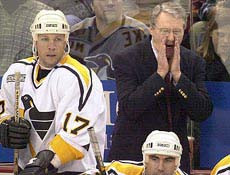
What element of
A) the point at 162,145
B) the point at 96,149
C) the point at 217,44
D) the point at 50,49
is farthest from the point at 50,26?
the point at 217,44

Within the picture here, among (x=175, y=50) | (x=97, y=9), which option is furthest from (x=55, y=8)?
(x=175, y=50)

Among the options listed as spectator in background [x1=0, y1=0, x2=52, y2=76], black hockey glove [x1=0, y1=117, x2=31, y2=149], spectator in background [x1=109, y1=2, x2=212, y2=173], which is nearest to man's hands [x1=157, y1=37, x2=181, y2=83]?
spectator in background [x1=109, y1=2, x2=212, y2=173]

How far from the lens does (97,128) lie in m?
5.36

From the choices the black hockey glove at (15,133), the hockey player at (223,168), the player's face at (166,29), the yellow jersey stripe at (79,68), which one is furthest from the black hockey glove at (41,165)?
the player's face at (166,29)

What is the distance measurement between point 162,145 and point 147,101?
0.39 metres

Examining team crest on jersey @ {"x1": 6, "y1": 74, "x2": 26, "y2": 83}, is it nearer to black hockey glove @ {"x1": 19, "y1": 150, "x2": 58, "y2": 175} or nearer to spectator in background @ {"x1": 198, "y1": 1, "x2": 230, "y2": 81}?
black hockey glove @ {"x1": 19, "y1": 150, "x2": 58, "y2": 175}

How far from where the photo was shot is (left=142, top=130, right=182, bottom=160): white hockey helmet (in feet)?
17.1

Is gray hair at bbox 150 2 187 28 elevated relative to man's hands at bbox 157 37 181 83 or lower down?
elevated

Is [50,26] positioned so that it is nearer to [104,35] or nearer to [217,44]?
[104,35]

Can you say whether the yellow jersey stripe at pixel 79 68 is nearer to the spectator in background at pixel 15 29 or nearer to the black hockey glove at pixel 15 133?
the black hockey glove at pixel 15 133

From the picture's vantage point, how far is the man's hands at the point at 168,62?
5.64m

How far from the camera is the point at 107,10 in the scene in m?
6.43

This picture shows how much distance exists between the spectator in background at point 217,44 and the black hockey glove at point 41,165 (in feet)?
5.00

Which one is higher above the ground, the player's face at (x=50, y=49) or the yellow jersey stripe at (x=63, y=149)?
the player's face at (x=50, y=49)
